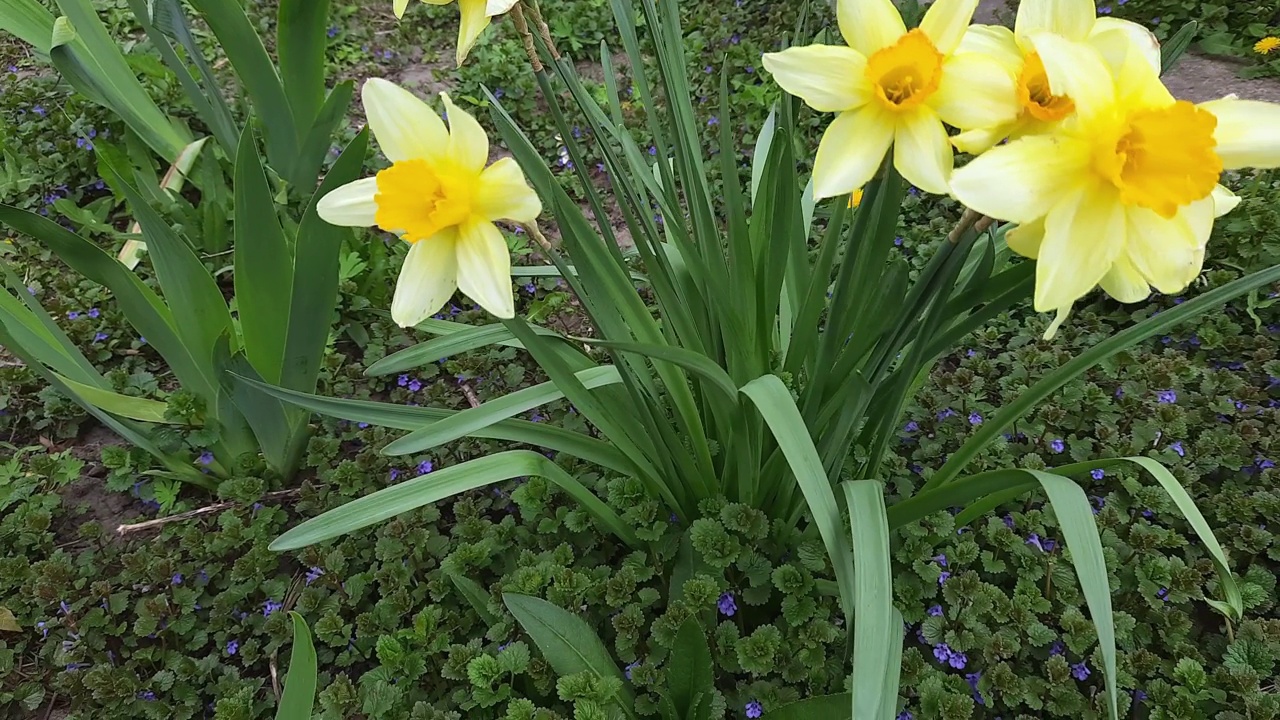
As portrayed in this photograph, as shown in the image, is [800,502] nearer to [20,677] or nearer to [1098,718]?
[1098,718]

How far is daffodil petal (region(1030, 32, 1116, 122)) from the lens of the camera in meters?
0.61

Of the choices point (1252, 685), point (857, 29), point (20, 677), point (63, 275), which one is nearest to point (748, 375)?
point (857, 29)

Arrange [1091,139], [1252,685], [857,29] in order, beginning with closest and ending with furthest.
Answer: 1. [1091,139]
2. [857,29]
3. [1252,685]

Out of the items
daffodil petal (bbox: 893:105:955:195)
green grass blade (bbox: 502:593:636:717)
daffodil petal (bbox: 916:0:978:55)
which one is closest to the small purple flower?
green grass blade (bbox: 502:593:636:717)

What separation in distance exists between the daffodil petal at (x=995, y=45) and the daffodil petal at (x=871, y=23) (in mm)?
70

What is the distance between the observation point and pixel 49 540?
5.50ft

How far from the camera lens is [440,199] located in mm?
831

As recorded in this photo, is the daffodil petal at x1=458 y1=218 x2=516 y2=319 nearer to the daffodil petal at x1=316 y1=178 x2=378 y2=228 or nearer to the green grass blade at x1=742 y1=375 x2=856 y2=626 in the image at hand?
the daffodil petal at x1=316 y1=178 x2=378 y2=228

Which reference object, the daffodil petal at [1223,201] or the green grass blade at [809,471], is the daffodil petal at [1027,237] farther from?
the green grass blade at [809,471]

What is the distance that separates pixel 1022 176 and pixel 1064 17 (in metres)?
0.26

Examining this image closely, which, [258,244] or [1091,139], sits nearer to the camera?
[1091,139]

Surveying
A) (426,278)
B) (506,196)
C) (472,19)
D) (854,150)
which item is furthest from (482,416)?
(854,150)

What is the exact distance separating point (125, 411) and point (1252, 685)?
7.71 ft

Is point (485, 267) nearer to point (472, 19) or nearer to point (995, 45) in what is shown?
point (472, 19)
